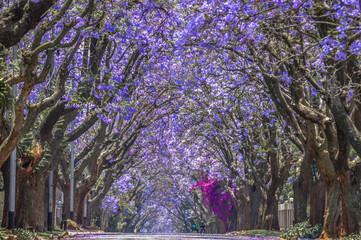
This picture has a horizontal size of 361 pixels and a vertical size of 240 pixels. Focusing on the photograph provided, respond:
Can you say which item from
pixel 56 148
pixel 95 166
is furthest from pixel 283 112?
pixel 95 166

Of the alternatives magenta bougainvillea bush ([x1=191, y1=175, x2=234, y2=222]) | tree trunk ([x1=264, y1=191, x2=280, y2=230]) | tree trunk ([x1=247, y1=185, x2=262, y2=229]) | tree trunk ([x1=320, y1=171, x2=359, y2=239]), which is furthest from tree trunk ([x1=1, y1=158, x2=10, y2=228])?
magenta bougainvillea bush ([x1=191, y1=175, x2=234, y2=222])

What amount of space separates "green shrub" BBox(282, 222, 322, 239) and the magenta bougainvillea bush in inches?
834

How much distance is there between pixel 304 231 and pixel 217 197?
23.4 metres

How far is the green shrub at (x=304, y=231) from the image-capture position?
66.9 ft

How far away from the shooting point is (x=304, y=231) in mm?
20719

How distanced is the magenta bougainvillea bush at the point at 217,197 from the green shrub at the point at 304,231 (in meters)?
21.2

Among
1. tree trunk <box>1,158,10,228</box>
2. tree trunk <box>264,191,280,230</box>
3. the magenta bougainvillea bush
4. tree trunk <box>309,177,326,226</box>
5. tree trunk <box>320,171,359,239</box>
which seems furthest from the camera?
the magenta bougainvillea bush

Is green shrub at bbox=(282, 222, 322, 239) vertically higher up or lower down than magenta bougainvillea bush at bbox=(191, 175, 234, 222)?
lower down

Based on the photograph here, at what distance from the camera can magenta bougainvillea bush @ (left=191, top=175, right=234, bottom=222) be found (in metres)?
43.3

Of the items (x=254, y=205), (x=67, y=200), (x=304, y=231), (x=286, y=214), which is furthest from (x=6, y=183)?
(x=286, y=214)

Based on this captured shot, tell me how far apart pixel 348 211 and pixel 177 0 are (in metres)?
7.71

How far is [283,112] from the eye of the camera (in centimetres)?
1856

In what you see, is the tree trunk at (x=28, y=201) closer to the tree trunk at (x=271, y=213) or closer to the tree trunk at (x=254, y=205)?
the tree trunk at (x=271, y=213)

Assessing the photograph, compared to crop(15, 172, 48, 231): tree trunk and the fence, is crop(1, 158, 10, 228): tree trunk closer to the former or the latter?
crop(15, 172, 48, 231): tree trunk
